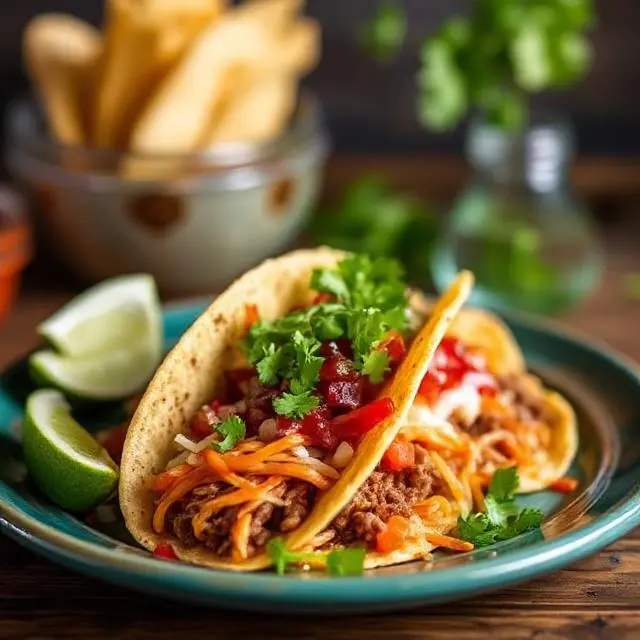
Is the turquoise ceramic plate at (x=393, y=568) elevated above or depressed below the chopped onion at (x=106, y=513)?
above

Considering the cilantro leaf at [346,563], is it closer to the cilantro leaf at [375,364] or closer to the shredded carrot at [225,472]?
the shredded carrot at [225,472]

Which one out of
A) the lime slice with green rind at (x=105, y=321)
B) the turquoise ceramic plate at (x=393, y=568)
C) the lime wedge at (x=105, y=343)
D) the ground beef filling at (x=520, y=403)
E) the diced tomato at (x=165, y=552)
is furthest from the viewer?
the lime slice with green rind at (x=105, y=321)

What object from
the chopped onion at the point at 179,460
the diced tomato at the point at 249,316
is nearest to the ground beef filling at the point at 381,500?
the chopped onion at the point at 179,460

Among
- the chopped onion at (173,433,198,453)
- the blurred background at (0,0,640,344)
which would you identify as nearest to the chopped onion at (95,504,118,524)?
the chopped onion at (173,433,198,453)

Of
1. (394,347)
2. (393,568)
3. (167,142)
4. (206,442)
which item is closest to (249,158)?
(167,142)

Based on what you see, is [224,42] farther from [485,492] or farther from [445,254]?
[485,492]

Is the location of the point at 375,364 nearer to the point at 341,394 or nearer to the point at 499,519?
the point at 341,394

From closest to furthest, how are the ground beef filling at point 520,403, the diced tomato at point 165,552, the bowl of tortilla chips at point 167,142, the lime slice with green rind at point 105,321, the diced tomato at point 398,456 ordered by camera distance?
the diced tomato at point 165,552, the diced tomato at point 398,456, the ground beef filling at point 520,403, the lime slice with green rind at point 105,321, the bowl of tortilla chips at point 167,142
